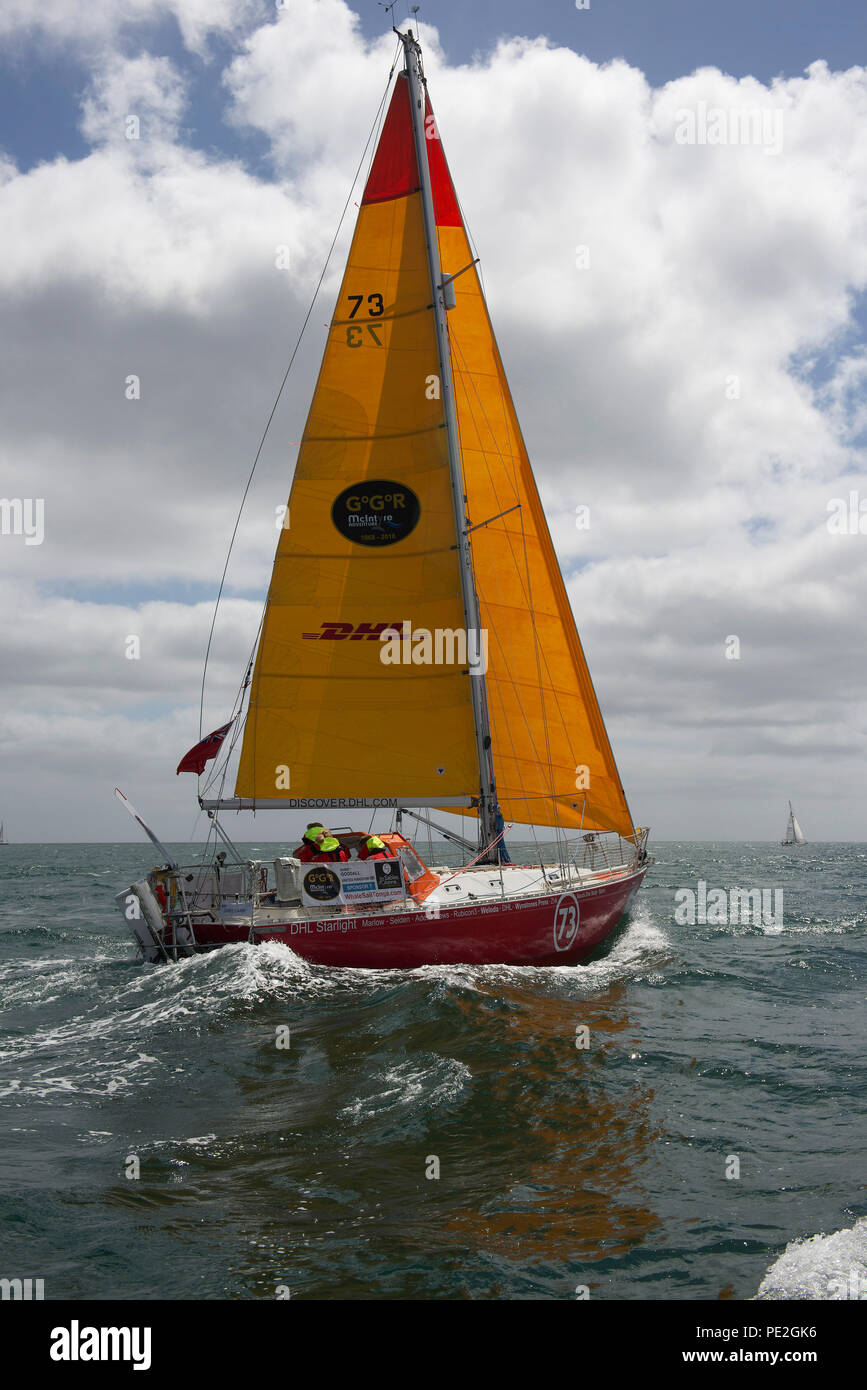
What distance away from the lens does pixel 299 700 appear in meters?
16.5

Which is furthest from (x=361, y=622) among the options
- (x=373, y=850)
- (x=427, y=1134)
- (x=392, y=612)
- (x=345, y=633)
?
(x=427, y=1134)

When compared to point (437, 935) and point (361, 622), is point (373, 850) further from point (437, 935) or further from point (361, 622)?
point (361, 622)

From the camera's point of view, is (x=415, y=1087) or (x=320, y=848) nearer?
(x=415, y=1087)

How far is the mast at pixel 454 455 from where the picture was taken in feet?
54.1

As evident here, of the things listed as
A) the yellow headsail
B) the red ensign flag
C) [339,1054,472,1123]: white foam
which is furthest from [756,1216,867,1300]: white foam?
the red ensign flag

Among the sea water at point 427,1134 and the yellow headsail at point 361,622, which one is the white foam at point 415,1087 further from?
the yellow headsail at point 361,622

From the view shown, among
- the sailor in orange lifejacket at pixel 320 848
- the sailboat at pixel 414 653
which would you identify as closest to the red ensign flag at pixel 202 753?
the sailboat at pixel 414 653

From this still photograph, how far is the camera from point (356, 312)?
17203 millimetres

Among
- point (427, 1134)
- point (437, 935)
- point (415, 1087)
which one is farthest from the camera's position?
point (437, 935)

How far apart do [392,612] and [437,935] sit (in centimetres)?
608

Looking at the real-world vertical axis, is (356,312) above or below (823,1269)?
above

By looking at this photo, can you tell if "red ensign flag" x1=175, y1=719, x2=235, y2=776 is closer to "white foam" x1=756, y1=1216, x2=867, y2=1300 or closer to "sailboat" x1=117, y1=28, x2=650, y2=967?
"sailboat" x1=117, y1=28, x2=650, y2=967

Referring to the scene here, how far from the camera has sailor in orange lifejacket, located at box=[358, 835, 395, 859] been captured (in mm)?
14711

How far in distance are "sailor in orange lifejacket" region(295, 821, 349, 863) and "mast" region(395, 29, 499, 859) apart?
3.11 metres
